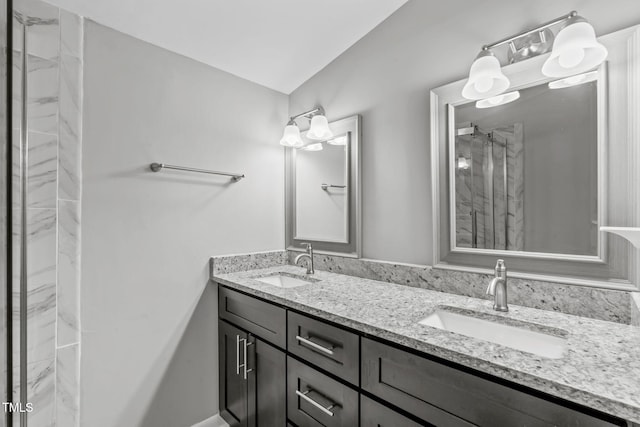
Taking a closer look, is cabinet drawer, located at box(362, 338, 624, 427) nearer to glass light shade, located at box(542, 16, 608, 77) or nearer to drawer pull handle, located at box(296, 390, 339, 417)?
drawer pull handle, located at box(296, 390, 339, 417)

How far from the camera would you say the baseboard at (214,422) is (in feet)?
5.85

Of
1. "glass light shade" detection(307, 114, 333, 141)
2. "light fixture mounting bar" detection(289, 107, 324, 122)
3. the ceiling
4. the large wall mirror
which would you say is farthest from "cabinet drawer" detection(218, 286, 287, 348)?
the ceiling

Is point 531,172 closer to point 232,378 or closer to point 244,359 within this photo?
point 244,359

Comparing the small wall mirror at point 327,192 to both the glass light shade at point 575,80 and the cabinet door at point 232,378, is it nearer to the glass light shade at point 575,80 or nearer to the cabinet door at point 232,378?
the cabinet door at point 232,378

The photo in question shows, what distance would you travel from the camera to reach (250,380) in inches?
62.2

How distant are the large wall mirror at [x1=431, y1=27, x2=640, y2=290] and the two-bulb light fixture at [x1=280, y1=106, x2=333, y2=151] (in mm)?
689

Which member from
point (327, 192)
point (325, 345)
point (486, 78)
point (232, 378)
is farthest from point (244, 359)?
point (486, 78)

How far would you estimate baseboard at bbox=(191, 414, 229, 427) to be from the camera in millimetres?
1784

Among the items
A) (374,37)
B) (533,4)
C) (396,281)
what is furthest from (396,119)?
(396,281)

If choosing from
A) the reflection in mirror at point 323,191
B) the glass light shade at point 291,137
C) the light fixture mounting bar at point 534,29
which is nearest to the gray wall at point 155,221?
the glass light shade at point 291,137

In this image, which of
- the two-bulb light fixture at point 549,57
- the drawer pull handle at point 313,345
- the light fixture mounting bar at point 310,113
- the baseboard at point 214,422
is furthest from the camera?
the light fixture mounting bar at point 310,113

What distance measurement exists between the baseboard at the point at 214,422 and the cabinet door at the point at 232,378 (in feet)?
0.16

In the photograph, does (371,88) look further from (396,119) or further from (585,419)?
(585,419)

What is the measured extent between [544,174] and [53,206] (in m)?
2.02
